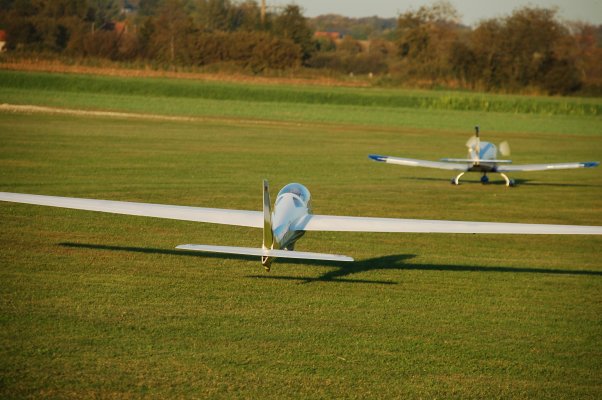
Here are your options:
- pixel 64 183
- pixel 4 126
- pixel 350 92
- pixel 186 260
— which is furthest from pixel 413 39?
pixel 186 260

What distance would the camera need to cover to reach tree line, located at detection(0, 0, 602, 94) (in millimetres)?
92812

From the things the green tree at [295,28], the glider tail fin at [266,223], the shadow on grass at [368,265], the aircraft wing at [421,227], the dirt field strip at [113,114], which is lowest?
the dirt field strip at [113,114]

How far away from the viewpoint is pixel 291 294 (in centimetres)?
1263

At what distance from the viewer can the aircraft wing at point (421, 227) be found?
1334 centimetres

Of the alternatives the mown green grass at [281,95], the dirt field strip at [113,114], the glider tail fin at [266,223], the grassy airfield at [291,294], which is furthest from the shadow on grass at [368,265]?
the mown green grass at [281,95]

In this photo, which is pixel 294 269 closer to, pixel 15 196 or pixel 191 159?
pixel 15 196

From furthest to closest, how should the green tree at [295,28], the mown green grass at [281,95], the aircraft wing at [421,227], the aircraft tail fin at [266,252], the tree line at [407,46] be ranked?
the green tree at [295,28] → the tree line at [407,46] → the mown green grass at [281,95] → the aircraft wing at [421,227] → the aircraft tail fin at [266,252]

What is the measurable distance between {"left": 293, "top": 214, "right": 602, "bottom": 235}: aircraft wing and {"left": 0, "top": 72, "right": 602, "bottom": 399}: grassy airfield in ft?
2.80

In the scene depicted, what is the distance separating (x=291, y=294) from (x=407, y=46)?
103448 mm

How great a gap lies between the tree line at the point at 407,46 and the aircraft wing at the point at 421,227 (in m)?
80.5

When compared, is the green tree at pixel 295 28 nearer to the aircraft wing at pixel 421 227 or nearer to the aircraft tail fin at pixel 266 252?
the aircraft wing at pixel 421 227

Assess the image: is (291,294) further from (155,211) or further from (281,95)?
(281,95)

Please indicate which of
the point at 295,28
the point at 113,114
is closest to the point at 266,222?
the point at 113,114

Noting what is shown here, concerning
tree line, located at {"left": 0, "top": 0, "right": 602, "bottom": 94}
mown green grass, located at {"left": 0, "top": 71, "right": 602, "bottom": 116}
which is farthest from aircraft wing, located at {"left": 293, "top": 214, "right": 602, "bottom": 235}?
tree line, located at {"left": 0, "top": 0, "right": 602, "bottom": 94}
